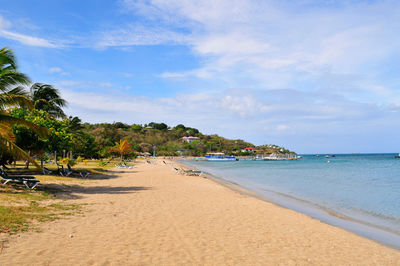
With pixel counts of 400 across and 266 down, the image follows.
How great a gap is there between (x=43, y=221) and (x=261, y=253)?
193 inches

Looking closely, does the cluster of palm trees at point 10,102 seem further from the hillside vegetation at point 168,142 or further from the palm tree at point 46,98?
the hillside vegetation at point 168,142

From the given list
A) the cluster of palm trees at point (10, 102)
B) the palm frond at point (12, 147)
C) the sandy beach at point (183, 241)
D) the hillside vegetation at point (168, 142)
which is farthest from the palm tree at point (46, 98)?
the hillside vegetation at point (168, 142)

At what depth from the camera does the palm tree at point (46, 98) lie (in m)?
22.6

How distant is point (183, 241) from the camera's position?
5.66 m

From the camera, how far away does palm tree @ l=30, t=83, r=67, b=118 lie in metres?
22.6

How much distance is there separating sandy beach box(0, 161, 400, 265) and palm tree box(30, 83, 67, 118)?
1764 centimetres

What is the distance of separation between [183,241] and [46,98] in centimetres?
2277

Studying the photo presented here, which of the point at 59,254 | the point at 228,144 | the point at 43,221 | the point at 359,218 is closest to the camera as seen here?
the point at 59,254

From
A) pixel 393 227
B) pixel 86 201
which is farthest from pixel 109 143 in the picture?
pixel 393 227

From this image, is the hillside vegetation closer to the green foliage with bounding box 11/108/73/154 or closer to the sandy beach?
the green foliage with bounding box 11/108/73/154

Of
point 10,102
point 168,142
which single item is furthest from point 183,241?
point 168,142

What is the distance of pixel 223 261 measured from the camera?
4.70m

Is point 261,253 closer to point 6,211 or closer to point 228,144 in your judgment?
point 6,211

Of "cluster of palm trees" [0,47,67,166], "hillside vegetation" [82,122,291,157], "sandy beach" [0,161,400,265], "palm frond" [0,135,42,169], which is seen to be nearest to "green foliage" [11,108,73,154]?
"cluster of palm trees" [0,47,67,166]
